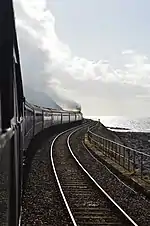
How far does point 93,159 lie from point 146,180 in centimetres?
767

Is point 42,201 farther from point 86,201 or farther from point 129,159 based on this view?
point 129,159

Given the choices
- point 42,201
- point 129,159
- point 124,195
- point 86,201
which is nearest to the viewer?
point 86,201

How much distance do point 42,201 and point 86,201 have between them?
128cm

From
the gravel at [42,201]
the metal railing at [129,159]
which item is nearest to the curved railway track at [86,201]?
the gravel at [42,201]

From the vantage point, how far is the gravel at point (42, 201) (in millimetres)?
9656

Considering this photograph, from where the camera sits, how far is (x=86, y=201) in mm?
11500

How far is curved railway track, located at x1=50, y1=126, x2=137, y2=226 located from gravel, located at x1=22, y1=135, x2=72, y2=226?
22 cm

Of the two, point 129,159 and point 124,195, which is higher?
point 129,159

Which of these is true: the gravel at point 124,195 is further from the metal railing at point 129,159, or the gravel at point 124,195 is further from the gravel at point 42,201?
the gravel at point 42,201

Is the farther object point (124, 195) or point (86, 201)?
point (124, 195)

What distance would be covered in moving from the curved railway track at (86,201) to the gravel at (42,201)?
22cm

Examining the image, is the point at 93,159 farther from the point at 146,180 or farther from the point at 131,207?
the point at 131,207

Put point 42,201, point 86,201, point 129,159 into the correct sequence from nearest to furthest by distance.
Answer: point 86,201 < point 42,201 < point 129,159

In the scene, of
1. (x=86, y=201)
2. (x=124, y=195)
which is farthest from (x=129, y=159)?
(x=86, y=201)
